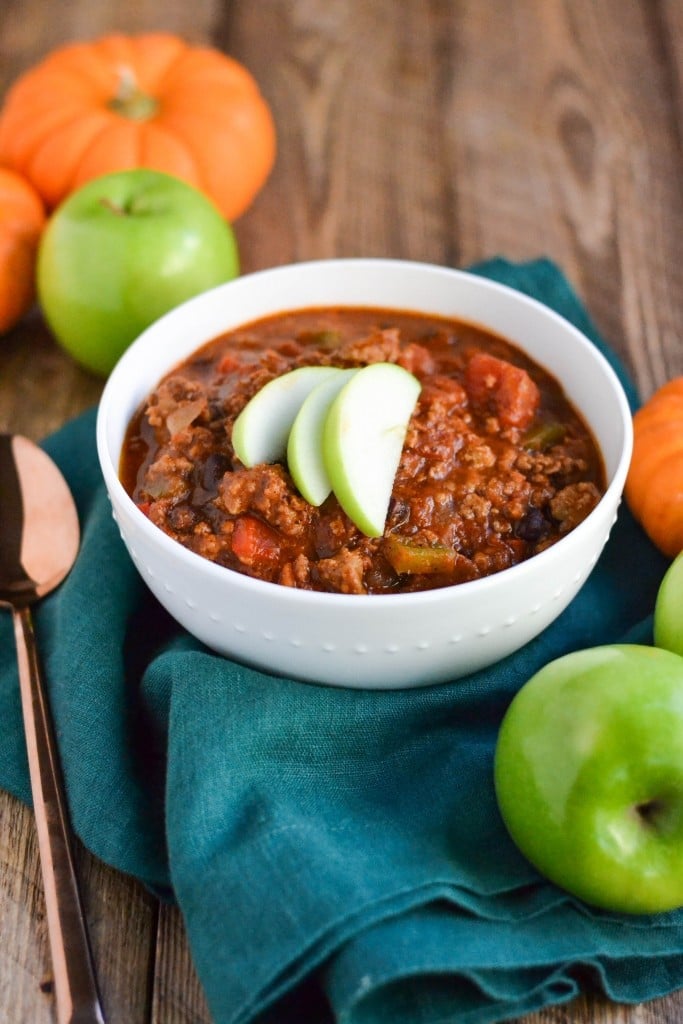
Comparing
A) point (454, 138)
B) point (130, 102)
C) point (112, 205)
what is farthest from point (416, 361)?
point (454, 138)

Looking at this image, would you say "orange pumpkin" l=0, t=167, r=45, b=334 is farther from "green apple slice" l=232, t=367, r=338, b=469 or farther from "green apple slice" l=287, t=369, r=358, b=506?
"green apple slice" l=287, t=369, r=358, b=506

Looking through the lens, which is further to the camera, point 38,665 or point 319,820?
point 38,665

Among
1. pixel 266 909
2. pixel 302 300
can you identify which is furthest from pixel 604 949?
pixel 302 300

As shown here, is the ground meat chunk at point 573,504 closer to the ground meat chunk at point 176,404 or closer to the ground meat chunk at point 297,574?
the ground meat chunk at point 297,574

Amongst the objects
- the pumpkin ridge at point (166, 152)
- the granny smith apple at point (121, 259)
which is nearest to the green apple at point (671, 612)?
the granny smith apple at point (121, 259)

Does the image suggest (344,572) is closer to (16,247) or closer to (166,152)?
(16,247)

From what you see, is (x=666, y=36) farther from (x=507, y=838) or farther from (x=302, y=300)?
(x=507, y=838)

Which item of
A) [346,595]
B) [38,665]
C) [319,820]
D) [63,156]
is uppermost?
[346,595]
